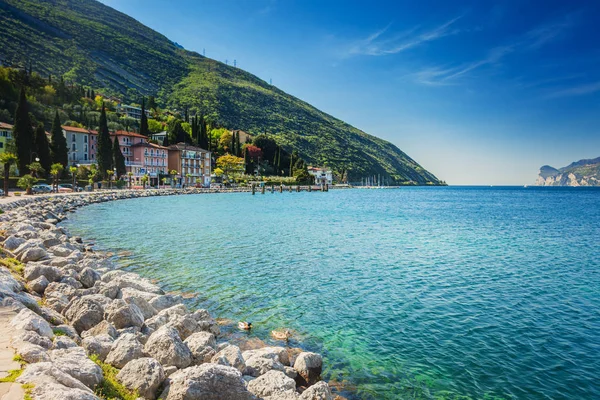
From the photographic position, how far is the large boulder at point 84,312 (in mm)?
8383

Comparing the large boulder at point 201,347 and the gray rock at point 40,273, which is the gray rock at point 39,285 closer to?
the gray rock at point 40,273

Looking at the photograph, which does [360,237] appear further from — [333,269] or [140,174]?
[140,174]

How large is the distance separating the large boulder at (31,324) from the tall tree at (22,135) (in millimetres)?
67971

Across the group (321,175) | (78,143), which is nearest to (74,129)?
(78,143)

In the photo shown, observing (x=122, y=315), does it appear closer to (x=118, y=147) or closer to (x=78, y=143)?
(x=118, y=147)

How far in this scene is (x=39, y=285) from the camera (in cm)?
1052

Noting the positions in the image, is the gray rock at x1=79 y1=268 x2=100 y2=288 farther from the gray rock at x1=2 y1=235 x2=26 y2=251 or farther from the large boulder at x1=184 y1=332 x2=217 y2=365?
the large boulder at x1=184 y1=332 x2=217 y2=365

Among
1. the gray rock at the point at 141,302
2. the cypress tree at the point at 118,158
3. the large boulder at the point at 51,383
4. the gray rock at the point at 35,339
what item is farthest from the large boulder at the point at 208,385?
the cypress tree at the point at 118,158

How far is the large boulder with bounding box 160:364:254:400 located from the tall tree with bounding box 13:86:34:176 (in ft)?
233

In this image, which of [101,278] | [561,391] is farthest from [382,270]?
[101,278]

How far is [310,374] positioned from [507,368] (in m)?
4.37

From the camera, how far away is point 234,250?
2145cm

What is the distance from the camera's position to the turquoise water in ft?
26.9

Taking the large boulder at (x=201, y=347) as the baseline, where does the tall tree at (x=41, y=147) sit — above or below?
above
